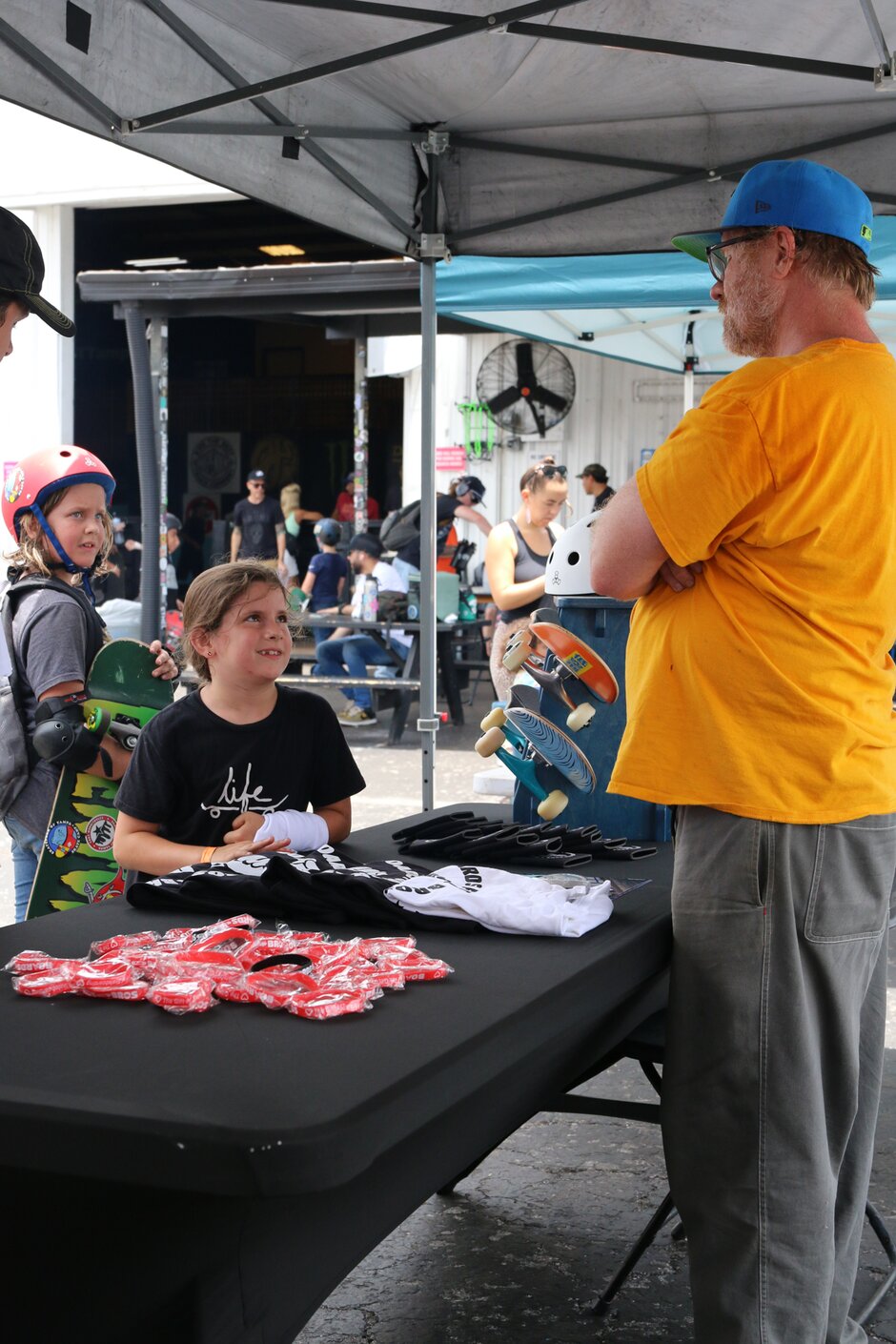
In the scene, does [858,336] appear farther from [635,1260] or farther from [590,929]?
[635,1260]

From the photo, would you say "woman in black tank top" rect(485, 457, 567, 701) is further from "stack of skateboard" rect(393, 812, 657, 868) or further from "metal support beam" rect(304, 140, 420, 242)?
"stack of skateboard" rect(393, 812, 657, 868)

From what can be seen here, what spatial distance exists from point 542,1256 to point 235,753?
44.3 inches

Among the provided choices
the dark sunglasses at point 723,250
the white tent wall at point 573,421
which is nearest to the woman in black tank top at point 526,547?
the dark sunglasses at point 723,250

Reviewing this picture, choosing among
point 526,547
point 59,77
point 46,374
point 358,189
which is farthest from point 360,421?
point 59,77

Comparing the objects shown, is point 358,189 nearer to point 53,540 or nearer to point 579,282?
point 579,282

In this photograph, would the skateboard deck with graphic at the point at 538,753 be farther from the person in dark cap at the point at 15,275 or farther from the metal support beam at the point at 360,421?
the metal support beam at the point at 360,421

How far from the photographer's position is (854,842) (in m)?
1.75

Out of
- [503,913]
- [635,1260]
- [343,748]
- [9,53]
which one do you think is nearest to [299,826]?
[343,748]

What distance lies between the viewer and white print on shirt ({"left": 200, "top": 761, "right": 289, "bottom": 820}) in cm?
230

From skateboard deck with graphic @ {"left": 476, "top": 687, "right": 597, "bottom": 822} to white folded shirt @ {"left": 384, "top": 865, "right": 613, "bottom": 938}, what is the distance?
549 millimetres

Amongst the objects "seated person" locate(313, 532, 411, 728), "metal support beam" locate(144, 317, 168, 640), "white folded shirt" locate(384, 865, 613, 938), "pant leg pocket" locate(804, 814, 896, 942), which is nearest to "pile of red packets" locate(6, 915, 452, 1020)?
"white folded shirt" locate(384, 865, 613, 938)

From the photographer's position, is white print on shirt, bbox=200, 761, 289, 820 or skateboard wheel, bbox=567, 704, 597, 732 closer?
white print on shirt, bbox=200, 761, 289, 820

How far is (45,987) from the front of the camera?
1387 millimetres

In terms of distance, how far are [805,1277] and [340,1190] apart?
793 mm
